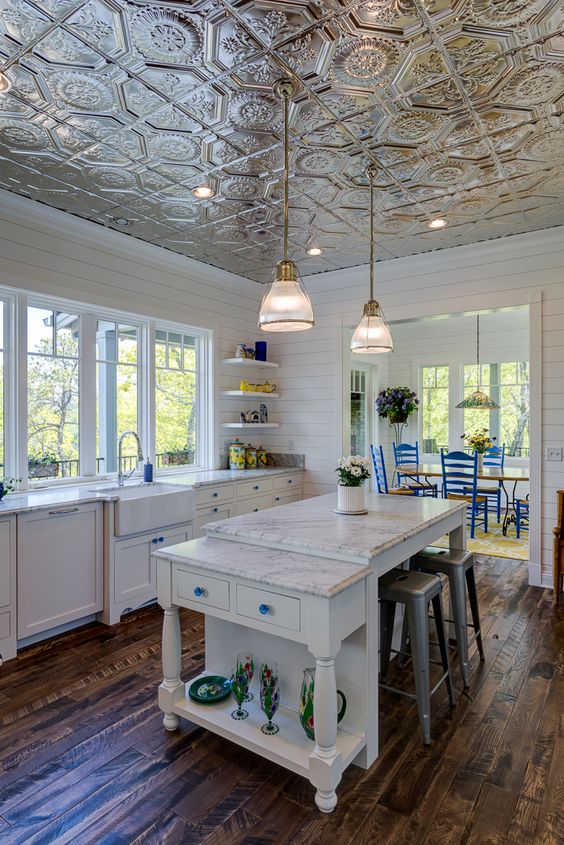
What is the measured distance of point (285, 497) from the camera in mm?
5320

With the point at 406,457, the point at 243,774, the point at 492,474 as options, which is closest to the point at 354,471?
the point at 243,774

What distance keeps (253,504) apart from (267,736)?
2874mm

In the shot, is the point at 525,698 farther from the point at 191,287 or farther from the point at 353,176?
the point at 191,287

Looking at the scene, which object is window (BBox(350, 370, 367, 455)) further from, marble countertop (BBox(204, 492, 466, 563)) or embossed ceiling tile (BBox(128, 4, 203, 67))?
embossed ceiling tile (BBox(128, 4, 203, 67))

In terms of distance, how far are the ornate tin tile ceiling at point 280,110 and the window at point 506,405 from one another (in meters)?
3.90

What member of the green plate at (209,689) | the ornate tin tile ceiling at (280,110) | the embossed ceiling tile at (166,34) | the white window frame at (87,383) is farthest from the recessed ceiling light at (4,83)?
the green plate at (209,689)

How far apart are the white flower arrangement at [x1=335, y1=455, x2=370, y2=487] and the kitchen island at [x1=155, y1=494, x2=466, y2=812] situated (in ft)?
0.85

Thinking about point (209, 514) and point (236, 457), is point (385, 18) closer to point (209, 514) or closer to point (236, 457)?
point (209, 514)

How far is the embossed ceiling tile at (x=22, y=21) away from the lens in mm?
1880

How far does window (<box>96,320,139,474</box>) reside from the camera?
4.21 meters

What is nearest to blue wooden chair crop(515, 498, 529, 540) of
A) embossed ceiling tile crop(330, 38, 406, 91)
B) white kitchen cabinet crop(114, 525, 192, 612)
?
white kitchen cabinet crop(114, 525, 192, 612)

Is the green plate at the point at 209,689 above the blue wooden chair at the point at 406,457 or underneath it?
underneath

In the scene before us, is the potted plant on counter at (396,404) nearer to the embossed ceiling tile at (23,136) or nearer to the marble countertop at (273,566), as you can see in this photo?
the marble countertop at (273,566)

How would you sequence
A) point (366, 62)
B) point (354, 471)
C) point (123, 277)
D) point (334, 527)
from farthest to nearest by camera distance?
point (123, 277) < point (354, 471) < point (334, 527) < point (366, 62)
